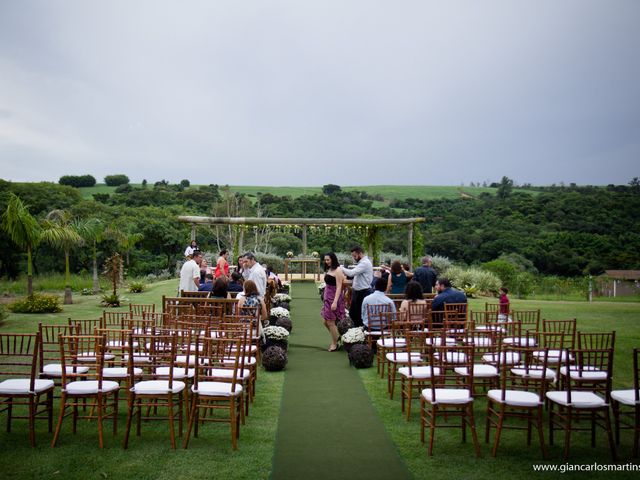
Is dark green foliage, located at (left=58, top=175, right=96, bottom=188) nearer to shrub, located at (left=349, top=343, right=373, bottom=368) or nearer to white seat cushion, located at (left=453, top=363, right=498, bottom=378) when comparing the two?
shrub, located at (left=349, top=343, right=373, bottom=368)

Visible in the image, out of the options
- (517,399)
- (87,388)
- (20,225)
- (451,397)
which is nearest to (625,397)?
(517,399)

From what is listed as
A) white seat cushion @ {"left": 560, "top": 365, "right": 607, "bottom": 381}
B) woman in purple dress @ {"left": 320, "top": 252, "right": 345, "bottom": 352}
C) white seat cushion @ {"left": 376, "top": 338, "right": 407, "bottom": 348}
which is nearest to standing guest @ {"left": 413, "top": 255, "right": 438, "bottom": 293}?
woman in purple dress @ {"left": 320, "top": 252, "right": 345, "bottom": 352}

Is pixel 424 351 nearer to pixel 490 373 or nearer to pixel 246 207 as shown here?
pixel 490 373

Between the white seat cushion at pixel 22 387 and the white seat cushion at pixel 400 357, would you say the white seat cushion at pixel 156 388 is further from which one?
the white seat cushion at pixel 400 357

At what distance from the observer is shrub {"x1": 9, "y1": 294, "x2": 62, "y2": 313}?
14.4m

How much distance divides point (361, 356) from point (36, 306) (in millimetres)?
10219

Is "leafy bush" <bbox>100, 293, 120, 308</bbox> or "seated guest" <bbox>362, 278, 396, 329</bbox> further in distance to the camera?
"leafy bush" <bbox>100, 293, 120, 308</bbox>

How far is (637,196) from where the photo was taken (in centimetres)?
4594

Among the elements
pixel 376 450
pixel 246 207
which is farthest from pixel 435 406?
pixel 246 207

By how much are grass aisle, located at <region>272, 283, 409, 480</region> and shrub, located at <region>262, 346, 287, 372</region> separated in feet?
0.62

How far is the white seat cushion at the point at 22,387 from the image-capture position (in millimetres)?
5170

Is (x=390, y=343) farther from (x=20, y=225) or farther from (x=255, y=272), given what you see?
(x=20, y=225)

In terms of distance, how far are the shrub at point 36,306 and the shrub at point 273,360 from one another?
8.79 meters

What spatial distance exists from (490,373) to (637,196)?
4776 cm
